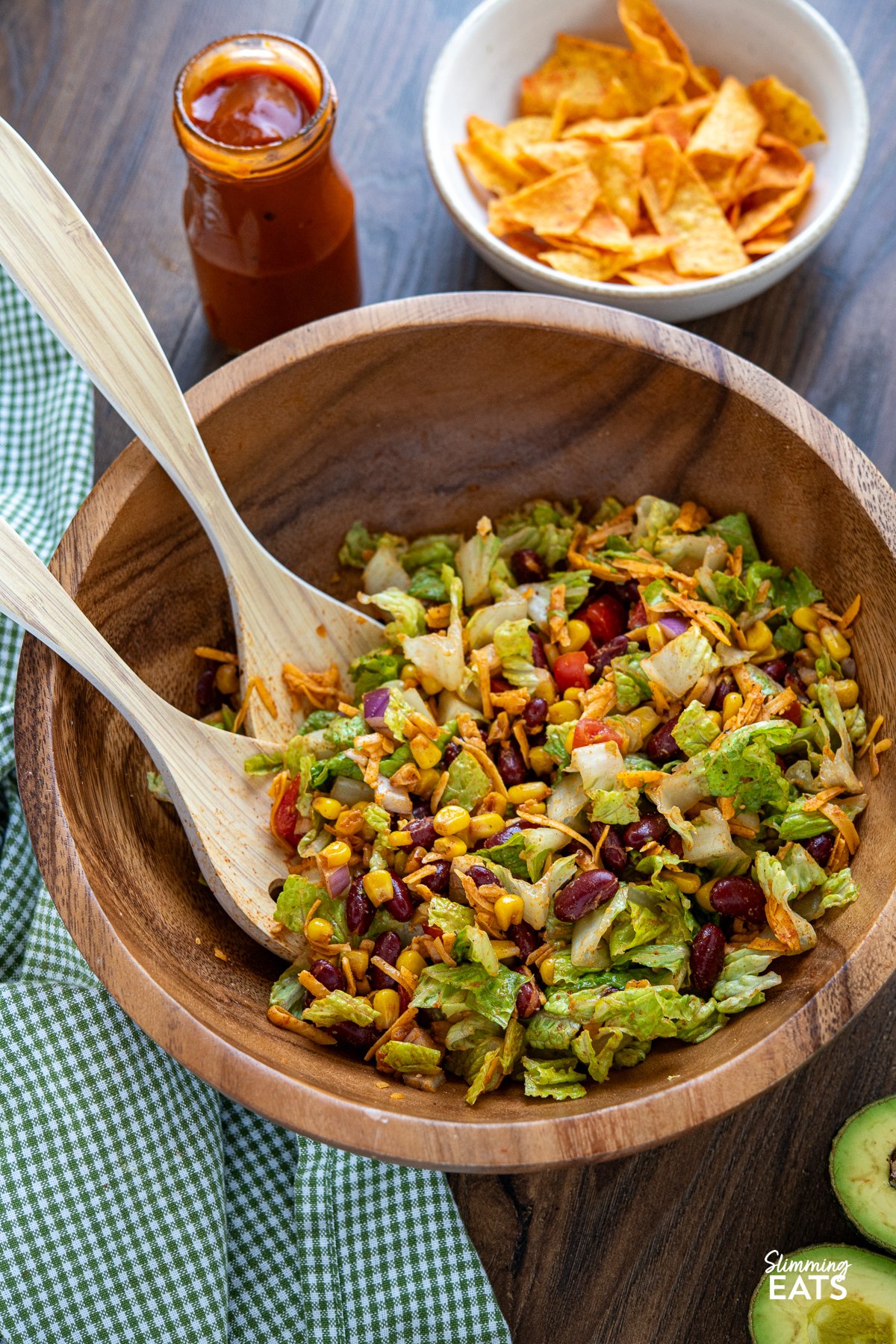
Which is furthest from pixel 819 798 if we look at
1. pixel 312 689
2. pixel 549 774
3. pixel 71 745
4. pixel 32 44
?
pixel 32 44

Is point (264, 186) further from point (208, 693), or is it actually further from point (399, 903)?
point (399, 903)

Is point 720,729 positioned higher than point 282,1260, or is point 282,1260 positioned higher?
point 720,729

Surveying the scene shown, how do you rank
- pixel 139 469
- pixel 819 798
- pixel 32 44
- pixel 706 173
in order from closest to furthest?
pixel 819 798, pixel 139 469, pixel 706 173, pixel 32 44

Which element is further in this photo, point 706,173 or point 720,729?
point 706,173

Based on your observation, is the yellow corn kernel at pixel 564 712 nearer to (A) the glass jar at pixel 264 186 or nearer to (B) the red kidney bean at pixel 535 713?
(B) the red kidney bean at pixel 535 713

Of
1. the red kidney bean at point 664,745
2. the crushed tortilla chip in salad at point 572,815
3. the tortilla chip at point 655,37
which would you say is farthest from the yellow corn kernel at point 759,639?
the tortilla chip at point 655,37

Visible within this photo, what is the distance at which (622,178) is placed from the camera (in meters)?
2.96

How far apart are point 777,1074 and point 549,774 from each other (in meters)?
0.73

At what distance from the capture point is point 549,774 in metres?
2.41

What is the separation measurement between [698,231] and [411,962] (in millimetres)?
1879

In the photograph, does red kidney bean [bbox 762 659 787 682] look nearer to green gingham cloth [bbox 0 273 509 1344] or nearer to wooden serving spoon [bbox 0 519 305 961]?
wooden serving spoon [bbox 0 519 305 961]

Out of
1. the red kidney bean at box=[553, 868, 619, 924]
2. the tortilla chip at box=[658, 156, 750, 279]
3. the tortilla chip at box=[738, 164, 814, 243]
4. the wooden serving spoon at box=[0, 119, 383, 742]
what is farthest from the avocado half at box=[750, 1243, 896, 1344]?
the tortilla chip at box=[738, 164, 814, 243]

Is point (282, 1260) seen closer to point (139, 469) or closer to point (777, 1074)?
point (777, 1074)

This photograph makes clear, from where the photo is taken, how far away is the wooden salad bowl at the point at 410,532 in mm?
1952
